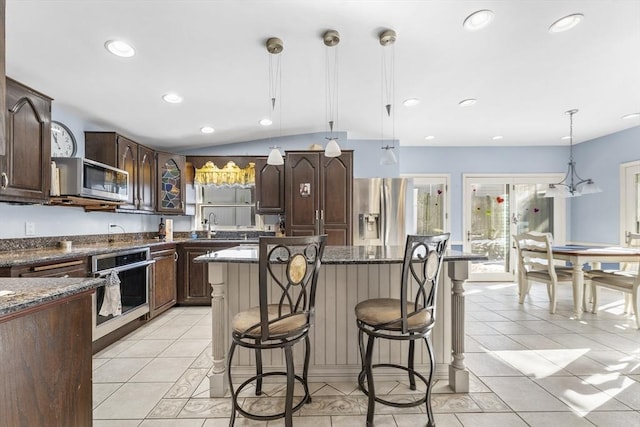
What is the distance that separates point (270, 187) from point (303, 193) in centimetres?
57

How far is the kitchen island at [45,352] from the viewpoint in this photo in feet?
3.04

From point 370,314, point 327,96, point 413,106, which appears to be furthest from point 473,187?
point 370,314

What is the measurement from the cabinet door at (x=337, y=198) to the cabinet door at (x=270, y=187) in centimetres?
68

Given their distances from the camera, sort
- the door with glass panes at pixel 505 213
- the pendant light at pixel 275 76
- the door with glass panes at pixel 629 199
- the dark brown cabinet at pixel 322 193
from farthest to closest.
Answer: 1. the door with glass panes at pixel 505 213
2. the door with glass panes at pixel 629 199
3. the dark brown cabinet at pixel 322 193
4. the pendant light at pixel 275 76

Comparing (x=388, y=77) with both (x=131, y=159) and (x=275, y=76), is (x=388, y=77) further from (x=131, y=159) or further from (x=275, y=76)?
(x=131, y=159)

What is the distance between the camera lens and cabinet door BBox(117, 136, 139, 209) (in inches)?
137

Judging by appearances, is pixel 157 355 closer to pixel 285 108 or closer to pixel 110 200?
pixel 110 200

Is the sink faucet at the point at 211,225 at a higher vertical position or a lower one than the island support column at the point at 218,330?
higher

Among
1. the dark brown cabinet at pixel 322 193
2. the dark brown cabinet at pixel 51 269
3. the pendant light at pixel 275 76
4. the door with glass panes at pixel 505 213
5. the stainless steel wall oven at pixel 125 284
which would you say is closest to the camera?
the dark brown cabinet at pixel 51 269

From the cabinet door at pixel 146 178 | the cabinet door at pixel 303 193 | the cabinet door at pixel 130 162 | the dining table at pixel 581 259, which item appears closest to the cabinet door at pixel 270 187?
the cabinet door at pixel 303 193

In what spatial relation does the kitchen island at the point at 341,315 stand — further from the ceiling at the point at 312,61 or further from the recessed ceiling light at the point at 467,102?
the recessed ceiling light at the point at 467,102

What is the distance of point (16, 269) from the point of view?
1.91m

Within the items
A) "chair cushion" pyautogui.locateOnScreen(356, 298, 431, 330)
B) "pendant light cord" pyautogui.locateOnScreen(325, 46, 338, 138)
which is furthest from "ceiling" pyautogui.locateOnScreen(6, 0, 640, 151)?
"chair cushion" pyautogui.locateOnScreen(356, 298, 431, 330)

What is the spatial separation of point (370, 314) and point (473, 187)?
4822 millimetres
